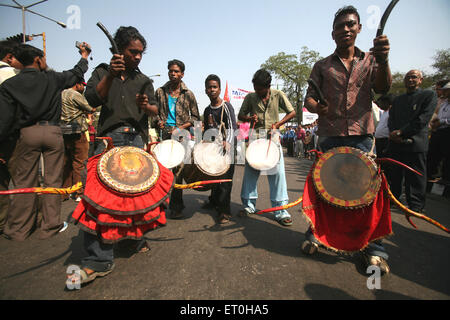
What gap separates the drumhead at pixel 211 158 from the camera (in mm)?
2873

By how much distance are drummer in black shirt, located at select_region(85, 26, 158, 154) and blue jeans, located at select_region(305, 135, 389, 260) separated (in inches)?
70.5

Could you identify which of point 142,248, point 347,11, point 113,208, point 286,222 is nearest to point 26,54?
point 113,208

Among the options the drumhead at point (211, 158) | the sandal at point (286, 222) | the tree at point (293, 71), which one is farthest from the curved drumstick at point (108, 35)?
the tree at point (293, 71)

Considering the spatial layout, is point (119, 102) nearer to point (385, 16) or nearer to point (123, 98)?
point (123, 98)

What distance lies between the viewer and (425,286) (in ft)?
5.98

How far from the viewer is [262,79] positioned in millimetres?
3221

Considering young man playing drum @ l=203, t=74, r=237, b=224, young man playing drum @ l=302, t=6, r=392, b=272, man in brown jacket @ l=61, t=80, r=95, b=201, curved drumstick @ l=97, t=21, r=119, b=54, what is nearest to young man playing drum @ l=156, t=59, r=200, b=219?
young man playing drum @ l=203, t=74, r=237, b=224

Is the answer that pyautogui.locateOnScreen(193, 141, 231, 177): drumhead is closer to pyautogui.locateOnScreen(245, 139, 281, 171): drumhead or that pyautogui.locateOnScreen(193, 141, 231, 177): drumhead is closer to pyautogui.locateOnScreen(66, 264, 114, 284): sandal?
pyautogui.locateOnScreen(245, 139, 281, 171): drumhead

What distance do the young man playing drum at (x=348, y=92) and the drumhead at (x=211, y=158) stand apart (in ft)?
3.98

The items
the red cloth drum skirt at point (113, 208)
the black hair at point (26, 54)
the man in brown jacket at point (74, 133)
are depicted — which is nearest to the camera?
the red cloth drum skirt at point (113, 208)

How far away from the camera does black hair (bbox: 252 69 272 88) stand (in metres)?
3.22

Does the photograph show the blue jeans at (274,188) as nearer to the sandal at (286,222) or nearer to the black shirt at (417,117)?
the sandal at (286,222)

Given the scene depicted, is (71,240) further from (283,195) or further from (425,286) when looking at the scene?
(425,286)
